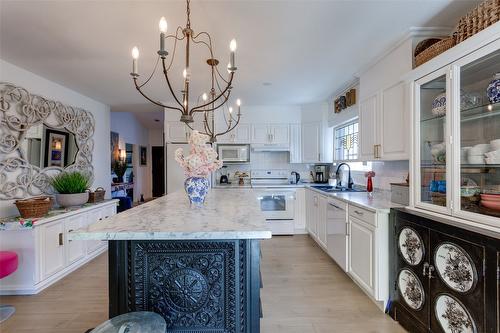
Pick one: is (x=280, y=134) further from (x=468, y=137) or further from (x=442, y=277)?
(x=442, y=277)

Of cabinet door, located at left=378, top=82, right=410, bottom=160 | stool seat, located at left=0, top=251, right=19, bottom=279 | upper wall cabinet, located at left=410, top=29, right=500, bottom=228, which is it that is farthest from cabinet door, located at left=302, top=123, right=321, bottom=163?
stool seat, located at left=0, top=251, right=19, bottom=279

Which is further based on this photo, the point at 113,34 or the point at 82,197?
the point at 82,197

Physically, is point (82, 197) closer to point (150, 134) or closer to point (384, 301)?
point (384, 301)

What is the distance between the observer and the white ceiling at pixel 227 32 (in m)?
1.87

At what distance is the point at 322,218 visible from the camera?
3.65 metres

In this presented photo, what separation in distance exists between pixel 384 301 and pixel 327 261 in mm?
1172

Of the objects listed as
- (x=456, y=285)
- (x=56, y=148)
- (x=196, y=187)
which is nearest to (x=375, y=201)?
(x=456, y=285)

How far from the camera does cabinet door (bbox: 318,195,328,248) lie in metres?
3.55

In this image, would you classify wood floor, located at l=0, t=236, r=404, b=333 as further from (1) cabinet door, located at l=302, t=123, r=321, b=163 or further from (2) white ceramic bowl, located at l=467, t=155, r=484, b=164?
(1) cabinet door, located at l=302, t=123, r=321, b=163

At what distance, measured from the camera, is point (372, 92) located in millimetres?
2873

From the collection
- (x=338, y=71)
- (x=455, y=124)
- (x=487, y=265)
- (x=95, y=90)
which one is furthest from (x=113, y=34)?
(x=487, y=265)

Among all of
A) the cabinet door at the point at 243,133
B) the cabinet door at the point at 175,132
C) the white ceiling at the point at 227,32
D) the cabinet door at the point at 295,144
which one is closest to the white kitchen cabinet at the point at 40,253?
the white ceiling at the point at 227,32

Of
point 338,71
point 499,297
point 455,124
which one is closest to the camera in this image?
point 499,297

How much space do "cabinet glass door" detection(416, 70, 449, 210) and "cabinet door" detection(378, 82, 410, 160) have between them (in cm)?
23
